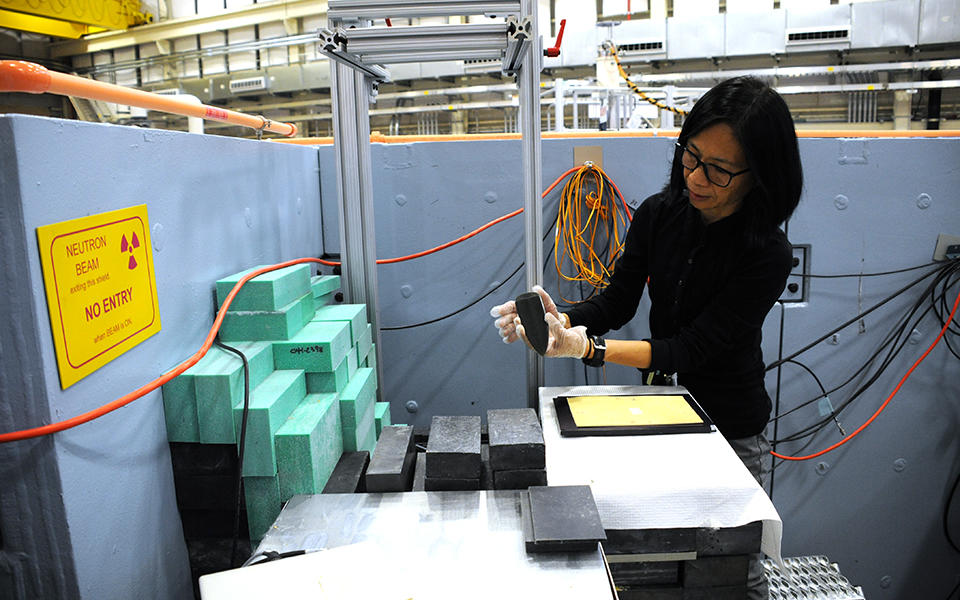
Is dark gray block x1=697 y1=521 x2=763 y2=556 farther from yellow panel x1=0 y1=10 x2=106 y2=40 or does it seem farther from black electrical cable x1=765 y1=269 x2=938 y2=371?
yellow panel x1=0 y1=10 x2=106 y2=40

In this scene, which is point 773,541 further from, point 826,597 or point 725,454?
point 826,597

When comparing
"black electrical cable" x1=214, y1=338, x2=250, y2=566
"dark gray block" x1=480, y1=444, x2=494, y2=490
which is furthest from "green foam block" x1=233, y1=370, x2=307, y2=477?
"dark gray block" x1=480, y1=444, x2=494, y2=490

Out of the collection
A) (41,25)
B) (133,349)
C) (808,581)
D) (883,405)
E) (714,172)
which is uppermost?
(41,25)

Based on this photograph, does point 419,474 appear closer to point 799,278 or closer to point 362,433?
point 362,433

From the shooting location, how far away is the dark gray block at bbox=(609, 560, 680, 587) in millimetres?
943

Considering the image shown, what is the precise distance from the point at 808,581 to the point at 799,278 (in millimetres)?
979

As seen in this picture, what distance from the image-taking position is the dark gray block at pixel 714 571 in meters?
0.93

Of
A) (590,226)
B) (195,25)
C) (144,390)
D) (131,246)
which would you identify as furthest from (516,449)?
(195,25)

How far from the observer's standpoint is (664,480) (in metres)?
0.94

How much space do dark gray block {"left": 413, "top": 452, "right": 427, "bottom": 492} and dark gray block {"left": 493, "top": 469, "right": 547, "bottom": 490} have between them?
0.41 ft

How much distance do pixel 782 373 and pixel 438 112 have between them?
192 inches

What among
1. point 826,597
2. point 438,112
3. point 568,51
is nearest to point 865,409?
point 826,597

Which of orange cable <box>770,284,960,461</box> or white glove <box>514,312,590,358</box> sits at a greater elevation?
white glove <box>514,312,590,358</box>

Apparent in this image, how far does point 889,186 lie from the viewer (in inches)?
76.0
